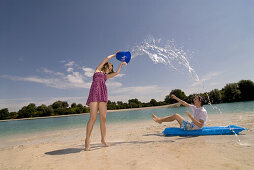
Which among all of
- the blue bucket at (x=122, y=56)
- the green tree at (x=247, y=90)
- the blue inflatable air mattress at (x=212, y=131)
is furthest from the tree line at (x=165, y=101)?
the blue bucket at (x=122, y=56)

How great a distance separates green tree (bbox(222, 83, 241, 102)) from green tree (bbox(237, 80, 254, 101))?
1.41m

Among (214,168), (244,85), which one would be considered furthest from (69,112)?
(214,168)

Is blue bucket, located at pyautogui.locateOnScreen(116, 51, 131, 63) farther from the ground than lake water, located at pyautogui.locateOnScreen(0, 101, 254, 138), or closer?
farther from the ground

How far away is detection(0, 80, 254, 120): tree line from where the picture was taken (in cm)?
4906

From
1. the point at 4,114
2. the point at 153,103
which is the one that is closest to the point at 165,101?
the point at 153,103

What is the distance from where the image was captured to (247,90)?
4875 centimetres

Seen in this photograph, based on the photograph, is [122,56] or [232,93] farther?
[232,93]

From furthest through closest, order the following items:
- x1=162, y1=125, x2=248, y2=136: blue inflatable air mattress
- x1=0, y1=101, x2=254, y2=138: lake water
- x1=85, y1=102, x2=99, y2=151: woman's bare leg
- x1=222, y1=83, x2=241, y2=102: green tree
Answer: x1=222, y1=83, x2=241, y2=102: green tree
x1=0, y1=101, x2=254, y2=138: lake water
x1=162, y1=125, x2=248, y2=136: blue inflatable air mattress
x1=85, y1=102, x2=99, y2=151: woman's bare leg

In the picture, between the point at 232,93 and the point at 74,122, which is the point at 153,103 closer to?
the point at 232,93

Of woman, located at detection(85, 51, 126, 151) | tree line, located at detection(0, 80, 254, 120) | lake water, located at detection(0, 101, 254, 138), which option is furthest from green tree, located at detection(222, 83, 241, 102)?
woman, located at detection(85, 51, 126, 151)

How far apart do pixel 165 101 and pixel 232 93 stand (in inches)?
1338

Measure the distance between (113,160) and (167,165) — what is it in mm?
1108

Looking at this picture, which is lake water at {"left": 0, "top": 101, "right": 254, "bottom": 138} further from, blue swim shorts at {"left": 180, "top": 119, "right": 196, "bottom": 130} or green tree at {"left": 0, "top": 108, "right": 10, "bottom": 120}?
green tree at {"left": 0, "top": 108, "right": 10, "bottom": 120}

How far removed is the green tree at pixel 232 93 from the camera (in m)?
49.0
